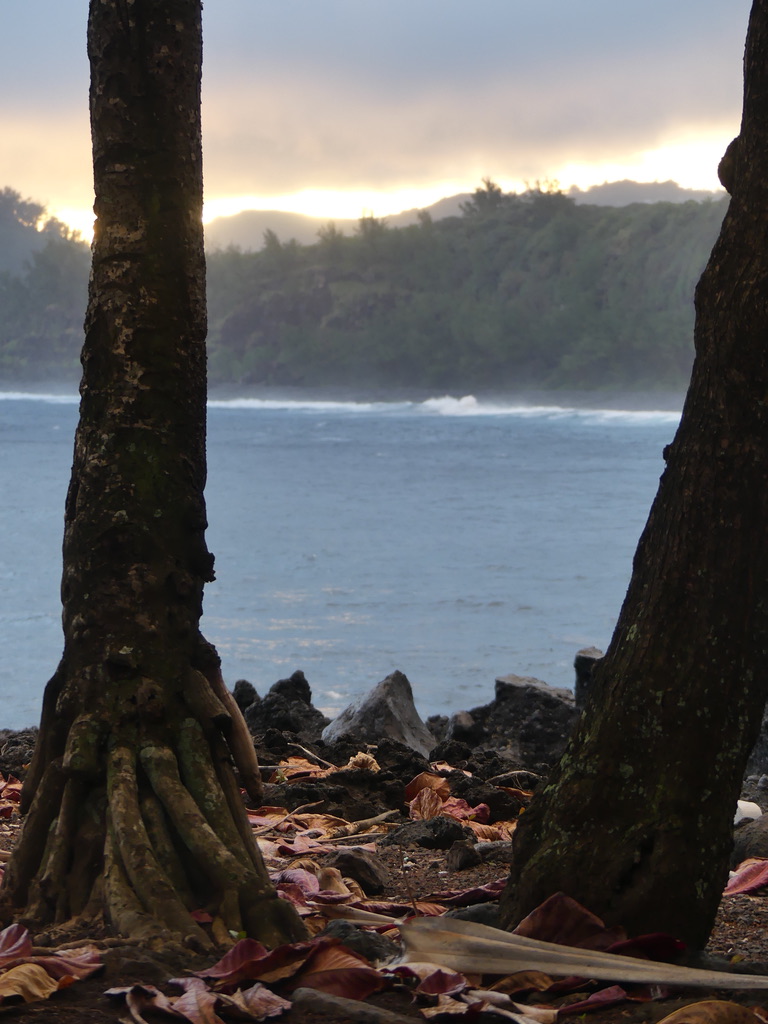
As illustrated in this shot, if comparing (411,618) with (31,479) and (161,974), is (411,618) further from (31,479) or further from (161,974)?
(31,479)

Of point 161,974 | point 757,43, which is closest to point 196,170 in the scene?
point 757,43

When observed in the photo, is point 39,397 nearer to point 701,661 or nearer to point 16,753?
point 16,753

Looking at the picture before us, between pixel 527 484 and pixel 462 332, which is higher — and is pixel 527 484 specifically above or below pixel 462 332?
below

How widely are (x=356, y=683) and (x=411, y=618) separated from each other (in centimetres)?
370

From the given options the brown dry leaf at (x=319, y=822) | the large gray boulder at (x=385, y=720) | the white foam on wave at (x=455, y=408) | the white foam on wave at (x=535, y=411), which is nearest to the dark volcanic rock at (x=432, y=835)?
the brown dry leaf at (x=319, y=822)

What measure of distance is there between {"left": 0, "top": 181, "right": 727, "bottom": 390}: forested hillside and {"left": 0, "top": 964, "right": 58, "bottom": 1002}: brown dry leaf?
274 ft

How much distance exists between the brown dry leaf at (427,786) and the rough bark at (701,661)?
2.62 metres

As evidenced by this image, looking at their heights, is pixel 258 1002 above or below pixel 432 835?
above

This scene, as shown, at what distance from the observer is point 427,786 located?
5.82m

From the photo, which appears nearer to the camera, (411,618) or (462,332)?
(411,618)

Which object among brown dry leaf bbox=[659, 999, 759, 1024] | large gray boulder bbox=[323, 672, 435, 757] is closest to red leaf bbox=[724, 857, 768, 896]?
brown dry leaf bbox=[659, 999, 759, 1024]

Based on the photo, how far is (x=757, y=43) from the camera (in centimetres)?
320

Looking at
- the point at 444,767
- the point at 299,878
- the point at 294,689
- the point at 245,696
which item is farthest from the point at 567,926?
the point at 294,689

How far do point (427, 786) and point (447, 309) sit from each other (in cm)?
9116
